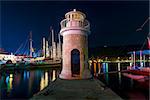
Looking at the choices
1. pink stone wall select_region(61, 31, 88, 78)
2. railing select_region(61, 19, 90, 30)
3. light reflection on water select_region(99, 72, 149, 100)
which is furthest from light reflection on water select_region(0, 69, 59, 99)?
A: light reflection on water select_region(99, 72, 149, 100)

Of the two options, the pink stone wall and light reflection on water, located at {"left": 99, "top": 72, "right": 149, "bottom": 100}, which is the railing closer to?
the pink stone wall

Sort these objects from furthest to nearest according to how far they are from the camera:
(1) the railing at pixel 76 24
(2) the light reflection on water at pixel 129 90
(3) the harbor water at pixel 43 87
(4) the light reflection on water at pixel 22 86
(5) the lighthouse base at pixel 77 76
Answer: (1) the railing at pixel 76 24, (5) the lighthouse base at pixel 77 76, (4) the light reflection on water at pixel 22 86, (3) the harbor water at pixel 43 87, (2) the light reflection on water at pixel 129 90

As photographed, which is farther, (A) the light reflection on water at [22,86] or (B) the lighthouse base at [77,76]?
(B) the lighthouse base at [77,76]

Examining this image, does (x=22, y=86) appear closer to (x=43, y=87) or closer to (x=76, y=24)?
Result: (x=43, y=87)

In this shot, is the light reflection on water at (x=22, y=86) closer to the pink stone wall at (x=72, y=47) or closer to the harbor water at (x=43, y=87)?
the harbor water at (x=43, y=87)

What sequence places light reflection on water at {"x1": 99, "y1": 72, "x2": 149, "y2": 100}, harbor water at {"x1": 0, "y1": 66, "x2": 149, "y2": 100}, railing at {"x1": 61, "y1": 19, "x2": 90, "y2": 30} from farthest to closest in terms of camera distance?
railing at {"x1": 61, "y1": 19, "x2": 90, "y2": 30}, harbor water at {"x1": 0, "y1": 66, "x2": 149, "y2": 100}, light reflection on water at {"x1": 99, "y1": 72, "x2": 149, "y2": 100}

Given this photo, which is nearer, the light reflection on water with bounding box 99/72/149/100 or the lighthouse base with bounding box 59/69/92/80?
the light reflection on water with bounding box 99/72/149/100

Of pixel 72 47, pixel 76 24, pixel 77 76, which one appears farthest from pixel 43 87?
pixel 76 24

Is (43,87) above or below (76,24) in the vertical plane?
below

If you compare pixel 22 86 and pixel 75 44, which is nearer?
pixel 75 44

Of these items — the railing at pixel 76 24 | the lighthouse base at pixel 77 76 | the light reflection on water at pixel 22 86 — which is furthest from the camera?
the railing at pixel 76 24

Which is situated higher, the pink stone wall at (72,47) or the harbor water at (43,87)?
the pink stone wall at (72,47)

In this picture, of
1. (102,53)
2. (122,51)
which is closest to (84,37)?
(102,53)

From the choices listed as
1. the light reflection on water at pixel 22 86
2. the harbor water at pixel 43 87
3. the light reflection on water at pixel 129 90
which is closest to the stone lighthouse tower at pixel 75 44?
the harbor water at pixel 43 87
